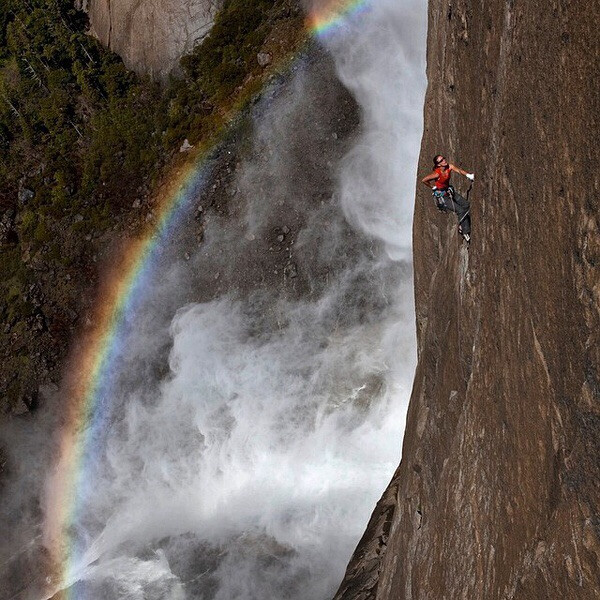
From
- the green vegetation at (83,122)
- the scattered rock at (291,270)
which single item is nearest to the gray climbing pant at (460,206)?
the scattered rock at (291,270)

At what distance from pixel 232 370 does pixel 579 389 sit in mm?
18502

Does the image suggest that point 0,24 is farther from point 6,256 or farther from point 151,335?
point 151,335

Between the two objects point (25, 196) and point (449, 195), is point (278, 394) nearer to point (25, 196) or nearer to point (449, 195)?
point (449, 195)

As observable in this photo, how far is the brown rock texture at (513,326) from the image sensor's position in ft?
20.5

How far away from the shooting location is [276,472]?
2173cm

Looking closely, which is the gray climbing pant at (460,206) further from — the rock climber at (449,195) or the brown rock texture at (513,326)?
the brown rock texture at (513,326)

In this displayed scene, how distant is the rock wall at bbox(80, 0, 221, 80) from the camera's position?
2994cm

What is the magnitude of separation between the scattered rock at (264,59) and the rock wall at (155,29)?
3.70 metres

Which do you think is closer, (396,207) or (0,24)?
(396,207)

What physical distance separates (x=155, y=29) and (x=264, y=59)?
20.4 feet

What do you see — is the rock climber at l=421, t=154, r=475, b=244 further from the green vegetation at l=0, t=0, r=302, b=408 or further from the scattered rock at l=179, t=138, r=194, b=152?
the scattered rock at l=179, t=138, r=194, b=152

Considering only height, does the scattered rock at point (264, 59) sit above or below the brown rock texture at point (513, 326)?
above

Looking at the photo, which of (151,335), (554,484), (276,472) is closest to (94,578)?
(276,472)

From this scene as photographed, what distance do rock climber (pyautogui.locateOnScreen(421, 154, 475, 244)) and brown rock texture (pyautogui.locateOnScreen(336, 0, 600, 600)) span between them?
11.3 inches
